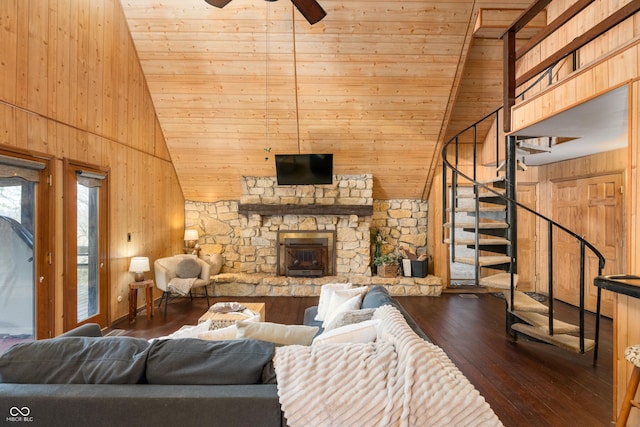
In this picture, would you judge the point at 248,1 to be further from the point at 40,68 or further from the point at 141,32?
the point at 40,68

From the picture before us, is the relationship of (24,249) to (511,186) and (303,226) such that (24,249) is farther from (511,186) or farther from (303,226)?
(511,186)

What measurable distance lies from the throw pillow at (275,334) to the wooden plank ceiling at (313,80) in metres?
3.67

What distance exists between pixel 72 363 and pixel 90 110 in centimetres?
320

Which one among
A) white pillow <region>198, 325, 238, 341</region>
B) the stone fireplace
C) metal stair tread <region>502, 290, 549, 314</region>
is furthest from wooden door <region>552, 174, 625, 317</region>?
white pillow <region>198, 325, 238, 341</region>

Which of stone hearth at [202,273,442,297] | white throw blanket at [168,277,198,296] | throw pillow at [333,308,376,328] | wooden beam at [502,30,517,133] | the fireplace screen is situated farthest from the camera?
the fireplace screen

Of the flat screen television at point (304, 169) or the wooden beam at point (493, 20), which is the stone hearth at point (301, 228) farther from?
the wooden beam at point (493, 20)

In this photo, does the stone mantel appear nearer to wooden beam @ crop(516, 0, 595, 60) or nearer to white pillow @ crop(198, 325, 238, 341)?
wooden beam @ crop(516, 0, 595, 60)

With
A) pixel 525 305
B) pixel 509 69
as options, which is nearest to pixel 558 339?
pixel 525 305

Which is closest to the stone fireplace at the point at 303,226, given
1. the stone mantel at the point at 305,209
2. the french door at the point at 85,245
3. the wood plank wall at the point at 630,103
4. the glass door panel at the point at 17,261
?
the stone mantel at the point at 305,209

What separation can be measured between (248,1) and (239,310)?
3.50 meters

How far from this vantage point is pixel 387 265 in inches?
225

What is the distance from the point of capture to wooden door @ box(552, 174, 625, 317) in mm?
4289

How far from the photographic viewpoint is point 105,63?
12.4 ft

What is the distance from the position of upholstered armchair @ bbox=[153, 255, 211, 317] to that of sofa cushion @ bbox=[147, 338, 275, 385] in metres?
3.34
